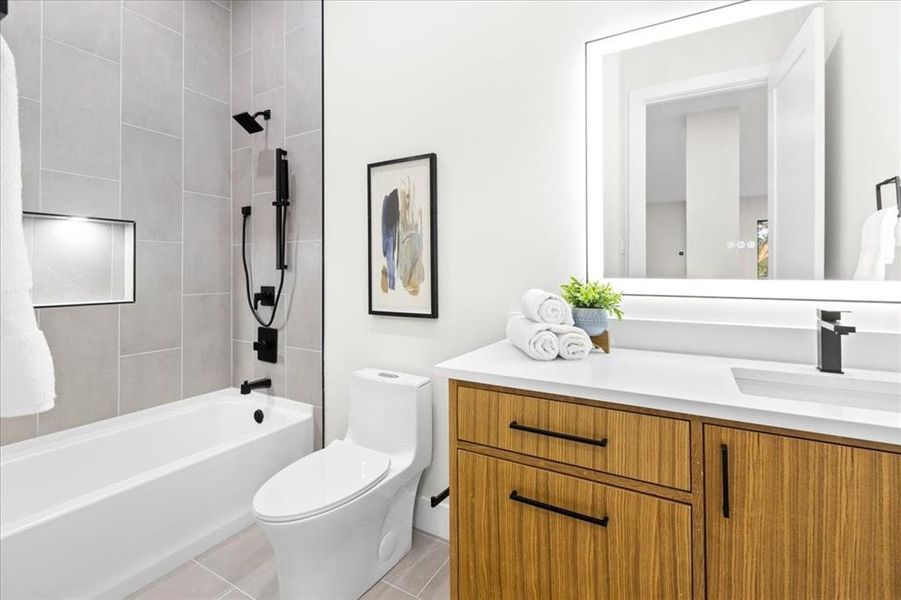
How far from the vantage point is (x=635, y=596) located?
0.99 meters

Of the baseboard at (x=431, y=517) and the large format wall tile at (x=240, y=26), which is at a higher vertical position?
the large format wall tile at (x=240, y=26)

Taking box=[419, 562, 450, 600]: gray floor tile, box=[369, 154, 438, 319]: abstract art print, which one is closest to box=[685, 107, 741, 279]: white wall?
box=[369, 154, 438, 319]: abstract art print

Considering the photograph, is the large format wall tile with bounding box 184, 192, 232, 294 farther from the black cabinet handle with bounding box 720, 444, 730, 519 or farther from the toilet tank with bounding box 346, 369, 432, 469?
the black cabinet handle with bounding box 720, 444, 730, 519

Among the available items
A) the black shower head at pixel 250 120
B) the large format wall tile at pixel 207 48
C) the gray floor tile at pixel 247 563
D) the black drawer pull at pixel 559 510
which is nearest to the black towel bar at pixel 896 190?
the black drawer pull at pixel 559 510

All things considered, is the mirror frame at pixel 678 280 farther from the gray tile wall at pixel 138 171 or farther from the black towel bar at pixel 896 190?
the gray tile wall at pixel 138 171

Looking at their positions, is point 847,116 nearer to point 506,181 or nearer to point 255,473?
point 506,181

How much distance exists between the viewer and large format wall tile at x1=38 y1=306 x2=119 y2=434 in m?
1.88

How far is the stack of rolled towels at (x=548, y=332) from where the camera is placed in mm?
1299

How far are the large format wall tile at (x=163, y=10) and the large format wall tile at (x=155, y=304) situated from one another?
113cm

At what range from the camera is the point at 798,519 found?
0.84 meters

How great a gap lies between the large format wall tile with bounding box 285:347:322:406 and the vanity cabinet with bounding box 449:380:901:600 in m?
1.25

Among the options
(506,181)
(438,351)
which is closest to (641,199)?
(506,181)

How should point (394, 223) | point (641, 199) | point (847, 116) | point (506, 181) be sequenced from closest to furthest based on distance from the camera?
point (847, 116) < point (641, 199) < point (506, 181) < point (394, 223)

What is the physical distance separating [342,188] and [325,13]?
88 centimetres
